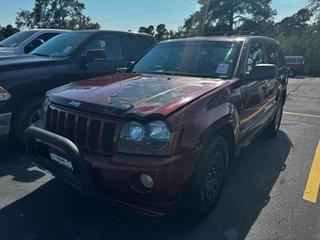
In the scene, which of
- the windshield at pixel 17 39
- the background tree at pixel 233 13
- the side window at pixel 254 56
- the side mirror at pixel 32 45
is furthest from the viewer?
the background tree at pixel 233 13

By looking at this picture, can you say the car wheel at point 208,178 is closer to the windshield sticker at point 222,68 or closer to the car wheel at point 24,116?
the windshield sticker at point 222,68

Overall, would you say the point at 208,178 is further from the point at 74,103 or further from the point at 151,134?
the point at 74,103

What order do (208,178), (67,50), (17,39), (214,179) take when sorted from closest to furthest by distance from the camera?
(208,178) → (214,179) → (67,50) → (17,39)

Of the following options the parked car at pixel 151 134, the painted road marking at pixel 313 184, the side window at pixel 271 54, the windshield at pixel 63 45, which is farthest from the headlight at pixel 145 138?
the windshield at pixel 63 45

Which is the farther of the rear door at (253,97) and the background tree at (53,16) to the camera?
the background tree at (53,16)

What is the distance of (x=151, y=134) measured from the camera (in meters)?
2.72

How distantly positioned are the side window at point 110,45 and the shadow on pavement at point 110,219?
3018mm

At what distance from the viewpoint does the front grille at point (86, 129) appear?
9.29ft

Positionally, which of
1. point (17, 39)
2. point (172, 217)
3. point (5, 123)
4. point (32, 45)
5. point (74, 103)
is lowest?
point (172, 217)

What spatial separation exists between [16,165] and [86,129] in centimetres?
218

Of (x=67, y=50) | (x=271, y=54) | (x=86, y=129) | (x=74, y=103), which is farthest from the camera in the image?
(x=67, y=50)

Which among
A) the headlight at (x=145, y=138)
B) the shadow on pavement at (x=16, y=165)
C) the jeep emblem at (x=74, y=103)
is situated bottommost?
the shadow on pavement at (x=16, y=165)

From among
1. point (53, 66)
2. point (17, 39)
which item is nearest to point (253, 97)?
point (53, 66)

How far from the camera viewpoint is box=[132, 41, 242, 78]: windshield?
4.05 m
